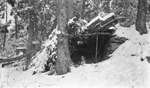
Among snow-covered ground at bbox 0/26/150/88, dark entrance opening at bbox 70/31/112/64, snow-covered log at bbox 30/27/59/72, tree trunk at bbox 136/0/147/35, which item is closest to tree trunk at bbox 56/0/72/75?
snow-covered ground at bbox 0/26/150/88

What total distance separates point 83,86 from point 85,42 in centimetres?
427

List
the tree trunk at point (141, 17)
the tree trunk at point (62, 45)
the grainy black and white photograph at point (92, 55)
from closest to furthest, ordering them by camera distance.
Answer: the grainy black and white photograph at point (92, 55) → the tree trunk at point (62, 45) → the tree trunk at point (141, 17)

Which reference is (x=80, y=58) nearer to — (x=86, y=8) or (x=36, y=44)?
(x=36, y=44)

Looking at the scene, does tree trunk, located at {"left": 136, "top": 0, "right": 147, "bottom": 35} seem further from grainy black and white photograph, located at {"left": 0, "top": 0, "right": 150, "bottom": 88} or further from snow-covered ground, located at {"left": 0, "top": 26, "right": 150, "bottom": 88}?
snow-covered ground, located at {"left": 0, "top": 26, "right": 150, "bottom": 88}

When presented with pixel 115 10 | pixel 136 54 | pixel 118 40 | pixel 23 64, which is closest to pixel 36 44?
pixel 23 64

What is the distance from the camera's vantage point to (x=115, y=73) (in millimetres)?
9336

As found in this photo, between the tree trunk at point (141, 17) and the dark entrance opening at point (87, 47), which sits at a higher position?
the tree trunk at point (141, 17)

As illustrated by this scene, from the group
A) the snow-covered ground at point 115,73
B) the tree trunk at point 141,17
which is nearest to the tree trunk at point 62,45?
the snow-covered ground at point 115,73

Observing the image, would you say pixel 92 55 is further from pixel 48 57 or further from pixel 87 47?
pixel 48 57

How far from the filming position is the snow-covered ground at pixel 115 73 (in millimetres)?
8477

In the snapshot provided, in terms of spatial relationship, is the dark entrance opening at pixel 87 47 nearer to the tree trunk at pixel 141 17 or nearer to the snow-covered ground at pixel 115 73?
the snow-covered ground at pixel 115 73

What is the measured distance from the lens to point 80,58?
1234 cm

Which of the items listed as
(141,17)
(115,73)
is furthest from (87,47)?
(115,73)

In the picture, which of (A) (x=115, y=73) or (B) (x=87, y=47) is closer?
(A) (x=115, y=73)
